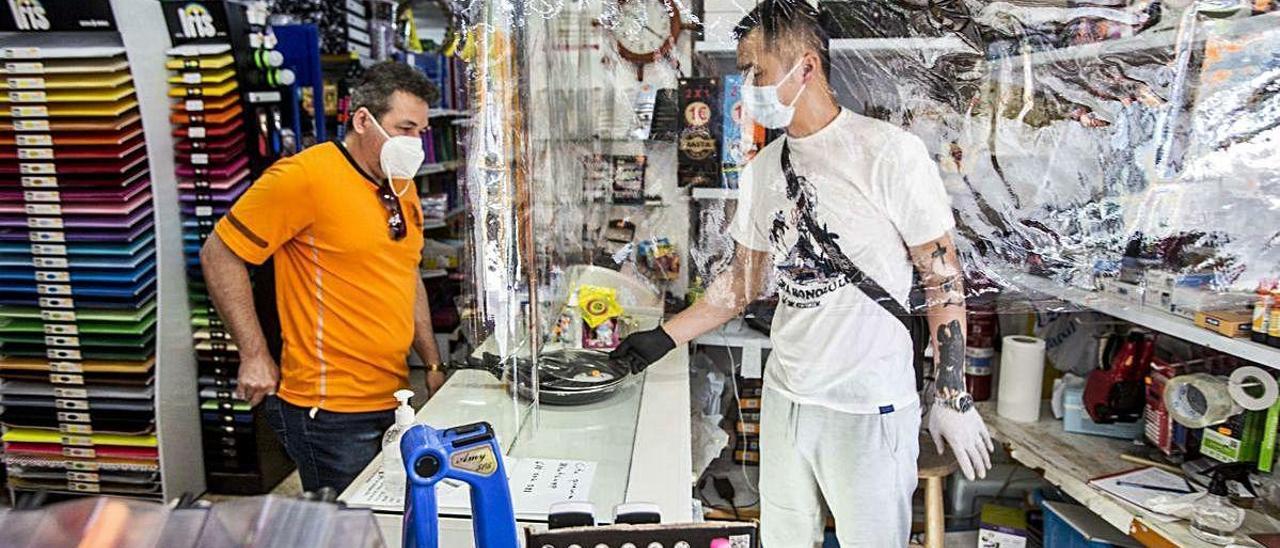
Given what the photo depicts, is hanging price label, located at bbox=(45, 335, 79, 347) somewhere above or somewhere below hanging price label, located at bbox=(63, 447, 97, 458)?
above

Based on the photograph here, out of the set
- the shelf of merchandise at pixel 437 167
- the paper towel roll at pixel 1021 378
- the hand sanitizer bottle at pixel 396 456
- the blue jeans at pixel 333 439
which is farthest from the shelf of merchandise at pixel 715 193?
the shelf of merchandise at pixel 437 167

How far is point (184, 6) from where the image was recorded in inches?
98.4

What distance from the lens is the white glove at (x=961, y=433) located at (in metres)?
1.08

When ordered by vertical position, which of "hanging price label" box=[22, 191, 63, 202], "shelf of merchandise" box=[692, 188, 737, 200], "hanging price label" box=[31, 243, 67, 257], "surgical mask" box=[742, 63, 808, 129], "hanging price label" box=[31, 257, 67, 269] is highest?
"surgical mask" box=[742, 63, 808, 129]

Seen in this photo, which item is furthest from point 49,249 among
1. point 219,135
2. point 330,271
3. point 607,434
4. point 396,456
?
point 607,434

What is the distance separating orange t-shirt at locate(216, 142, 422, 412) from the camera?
5.67 ft

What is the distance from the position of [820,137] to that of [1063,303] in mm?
398

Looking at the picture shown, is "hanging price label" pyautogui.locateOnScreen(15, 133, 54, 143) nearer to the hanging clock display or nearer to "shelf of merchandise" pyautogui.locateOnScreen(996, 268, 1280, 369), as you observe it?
the hanging clock display

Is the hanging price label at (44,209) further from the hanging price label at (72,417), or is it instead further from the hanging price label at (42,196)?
the hanging price label at (72,417)

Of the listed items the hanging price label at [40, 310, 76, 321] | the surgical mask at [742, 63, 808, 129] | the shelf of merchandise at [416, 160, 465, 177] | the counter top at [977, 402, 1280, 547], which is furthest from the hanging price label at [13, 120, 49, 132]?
the counter top at [977, 402, 1280, 547]

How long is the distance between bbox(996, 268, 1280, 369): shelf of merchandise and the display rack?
102 inches

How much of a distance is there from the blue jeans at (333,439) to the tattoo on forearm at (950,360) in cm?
130

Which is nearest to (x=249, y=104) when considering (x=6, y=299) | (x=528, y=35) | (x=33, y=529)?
(x=6, y=299)

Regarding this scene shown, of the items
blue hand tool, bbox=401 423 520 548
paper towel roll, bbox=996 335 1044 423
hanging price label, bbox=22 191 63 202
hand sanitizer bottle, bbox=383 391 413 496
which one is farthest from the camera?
hanging price label, bbox=22 191 63 202
